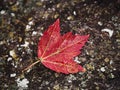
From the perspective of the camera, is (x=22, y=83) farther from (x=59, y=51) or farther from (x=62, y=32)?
(x=62, y=32)

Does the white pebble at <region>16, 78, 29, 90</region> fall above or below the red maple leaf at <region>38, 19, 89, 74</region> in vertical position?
below

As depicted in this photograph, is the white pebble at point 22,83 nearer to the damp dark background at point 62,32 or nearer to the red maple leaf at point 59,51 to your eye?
the damp dark background at point 62,32

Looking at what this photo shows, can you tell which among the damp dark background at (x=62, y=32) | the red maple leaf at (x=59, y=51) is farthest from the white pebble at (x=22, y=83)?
the red maple leaf at (x=59, y=51)

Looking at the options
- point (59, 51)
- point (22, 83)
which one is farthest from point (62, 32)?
point (22, 83)

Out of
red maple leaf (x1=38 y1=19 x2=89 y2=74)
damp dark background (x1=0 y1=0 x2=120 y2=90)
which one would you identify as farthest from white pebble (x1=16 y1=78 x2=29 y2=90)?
red maple leaf (x1=38 y1=19 x2=89 y2=74)

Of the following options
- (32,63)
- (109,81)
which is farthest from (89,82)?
(32,63)

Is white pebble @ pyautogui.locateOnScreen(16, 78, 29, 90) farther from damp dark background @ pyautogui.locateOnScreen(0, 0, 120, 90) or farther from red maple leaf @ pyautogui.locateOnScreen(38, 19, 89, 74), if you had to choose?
red maple leaf @ pyautogui.locateOnScreen(38, 19, 89, 74)
